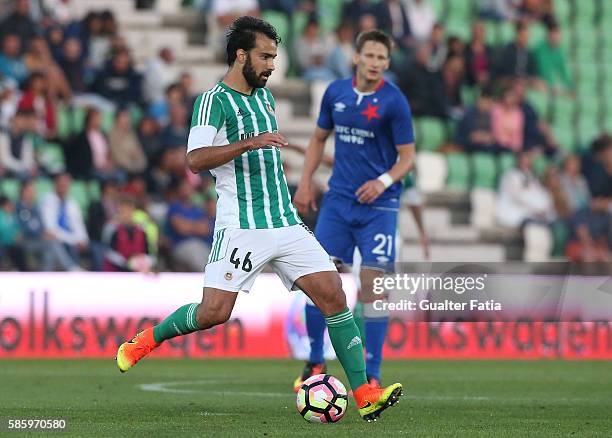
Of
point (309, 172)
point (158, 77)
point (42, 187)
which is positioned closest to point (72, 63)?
point (158, 77)

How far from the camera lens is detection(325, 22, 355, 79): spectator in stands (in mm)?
21000

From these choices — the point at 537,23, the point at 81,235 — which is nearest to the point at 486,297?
the point at 81,235

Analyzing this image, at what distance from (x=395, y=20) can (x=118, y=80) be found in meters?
4.60

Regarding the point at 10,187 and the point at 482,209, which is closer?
the point at 10,187

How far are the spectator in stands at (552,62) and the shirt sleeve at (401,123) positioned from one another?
13049mm

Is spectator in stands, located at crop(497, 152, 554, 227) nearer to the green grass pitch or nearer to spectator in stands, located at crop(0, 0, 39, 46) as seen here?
the green grass pitch

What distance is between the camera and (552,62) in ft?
75.8

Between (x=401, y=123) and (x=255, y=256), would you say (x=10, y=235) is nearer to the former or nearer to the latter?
(x=401, y=123)

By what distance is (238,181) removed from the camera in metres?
8.34

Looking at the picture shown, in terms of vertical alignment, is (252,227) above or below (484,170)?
below

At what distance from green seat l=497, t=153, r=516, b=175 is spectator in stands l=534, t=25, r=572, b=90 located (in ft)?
7.89

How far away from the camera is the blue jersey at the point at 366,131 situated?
10.4m

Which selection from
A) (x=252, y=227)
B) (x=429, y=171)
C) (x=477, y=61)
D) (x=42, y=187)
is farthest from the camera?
(x=477, y=61)

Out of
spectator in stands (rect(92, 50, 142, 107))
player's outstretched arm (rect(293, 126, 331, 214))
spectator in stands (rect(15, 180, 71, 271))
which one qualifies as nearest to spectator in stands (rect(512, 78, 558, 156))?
spectator in stands (rect(92, 50, 142, 107))
